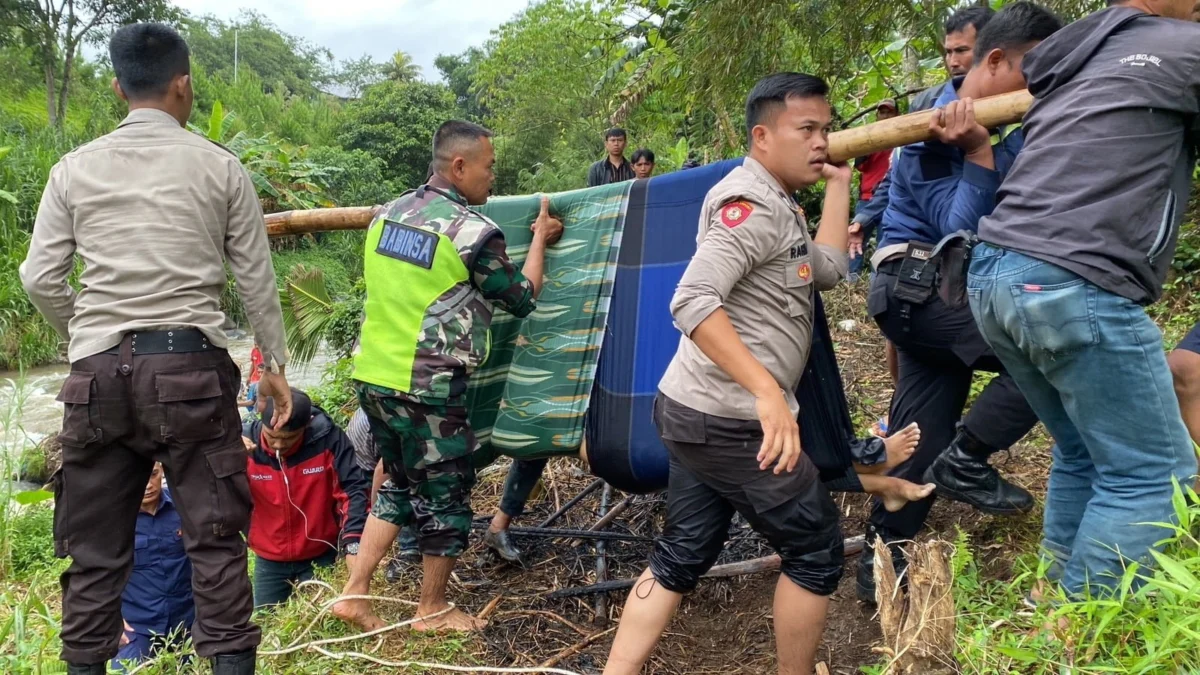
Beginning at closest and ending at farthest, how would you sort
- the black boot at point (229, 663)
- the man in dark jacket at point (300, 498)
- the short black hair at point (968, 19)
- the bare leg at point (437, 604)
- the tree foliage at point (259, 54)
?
the black boot at point (229, 663)
the bare leg at point (437, 604)
the short black hair at point (968, 19)
the man in dark jacket at point (300, 498)
the tree foliage at point (259, 54)

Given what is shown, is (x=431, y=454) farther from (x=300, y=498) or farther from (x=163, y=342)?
(x=300, y=498)

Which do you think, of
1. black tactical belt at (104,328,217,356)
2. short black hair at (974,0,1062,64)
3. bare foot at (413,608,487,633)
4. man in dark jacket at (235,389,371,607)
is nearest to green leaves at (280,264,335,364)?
man in dark jacket at (235,389,371,607)

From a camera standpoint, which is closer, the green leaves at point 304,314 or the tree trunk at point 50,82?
the green leaves at point 304,314

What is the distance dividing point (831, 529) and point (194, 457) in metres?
1.74

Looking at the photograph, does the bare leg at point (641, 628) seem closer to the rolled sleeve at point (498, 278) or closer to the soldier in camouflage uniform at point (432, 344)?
the soldier in camouflage uniform at point (432, 344)

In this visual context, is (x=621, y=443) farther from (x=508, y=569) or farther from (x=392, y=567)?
(x=392, y=567)

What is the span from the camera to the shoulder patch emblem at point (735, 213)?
6.70 ft

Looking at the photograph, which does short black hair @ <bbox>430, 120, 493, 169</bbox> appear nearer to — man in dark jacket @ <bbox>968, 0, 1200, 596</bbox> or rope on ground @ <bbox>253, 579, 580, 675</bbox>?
rope on ground @ <bbox>253, 579, 580, 675</bbox>

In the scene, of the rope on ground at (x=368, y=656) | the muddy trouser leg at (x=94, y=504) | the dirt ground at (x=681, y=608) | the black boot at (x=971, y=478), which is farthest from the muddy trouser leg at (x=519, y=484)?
the black boot at (x=971, y=478)

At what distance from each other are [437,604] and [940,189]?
2143 mm

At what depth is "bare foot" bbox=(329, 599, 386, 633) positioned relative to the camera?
2.98 meters

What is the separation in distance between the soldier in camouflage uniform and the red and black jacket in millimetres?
735

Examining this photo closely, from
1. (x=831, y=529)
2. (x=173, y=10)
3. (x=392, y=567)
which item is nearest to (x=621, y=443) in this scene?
(x=831, y=529)

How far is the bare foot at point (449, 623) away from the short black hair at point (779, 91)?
1.93 meters
